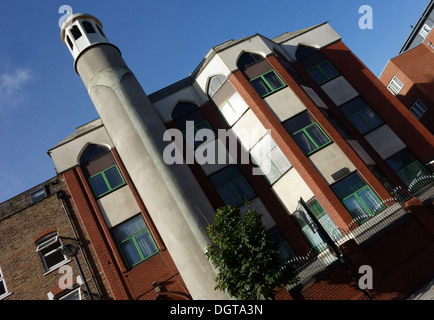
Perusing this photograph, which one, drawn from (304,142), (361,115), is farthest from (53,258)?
(361,115)

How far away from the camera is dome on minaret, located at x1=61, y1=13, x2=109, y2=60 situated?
1862 cm

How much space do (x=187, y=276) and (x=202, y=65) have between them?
13.4 metres

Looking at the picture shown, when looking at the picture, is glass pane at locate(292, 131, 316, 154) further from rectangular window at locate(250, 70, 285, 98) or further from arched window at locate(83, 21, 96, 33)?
arched window at locate(83, 21, 96, 33)

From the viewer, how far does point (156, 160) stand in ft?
50.0

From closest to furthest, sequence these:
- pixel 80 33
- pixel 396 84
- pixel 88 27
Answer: pixel 80 33 < pixel 88 27 < pixel 396 84

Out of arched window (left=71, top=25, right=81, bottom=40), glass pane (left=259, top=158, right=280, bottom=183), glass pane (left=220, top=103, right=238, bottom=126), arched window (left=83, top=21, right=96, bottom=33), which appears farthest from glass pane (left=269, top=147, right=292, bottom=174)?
arched window (left=71, top=25, right=81, bottom=40)

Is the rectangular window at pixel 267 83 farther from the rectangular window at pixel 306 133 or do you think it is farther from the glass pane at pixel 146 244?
the glass pane at pixel 146 244

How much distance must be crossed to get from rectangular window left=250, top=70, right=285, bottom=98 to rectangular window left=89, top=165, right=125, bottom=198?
9659mm

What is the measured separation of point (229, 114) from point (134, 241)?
30.4 ft

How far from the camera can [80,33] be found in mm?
19172

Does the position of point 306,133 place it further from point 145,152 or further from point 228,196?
point 145,152
